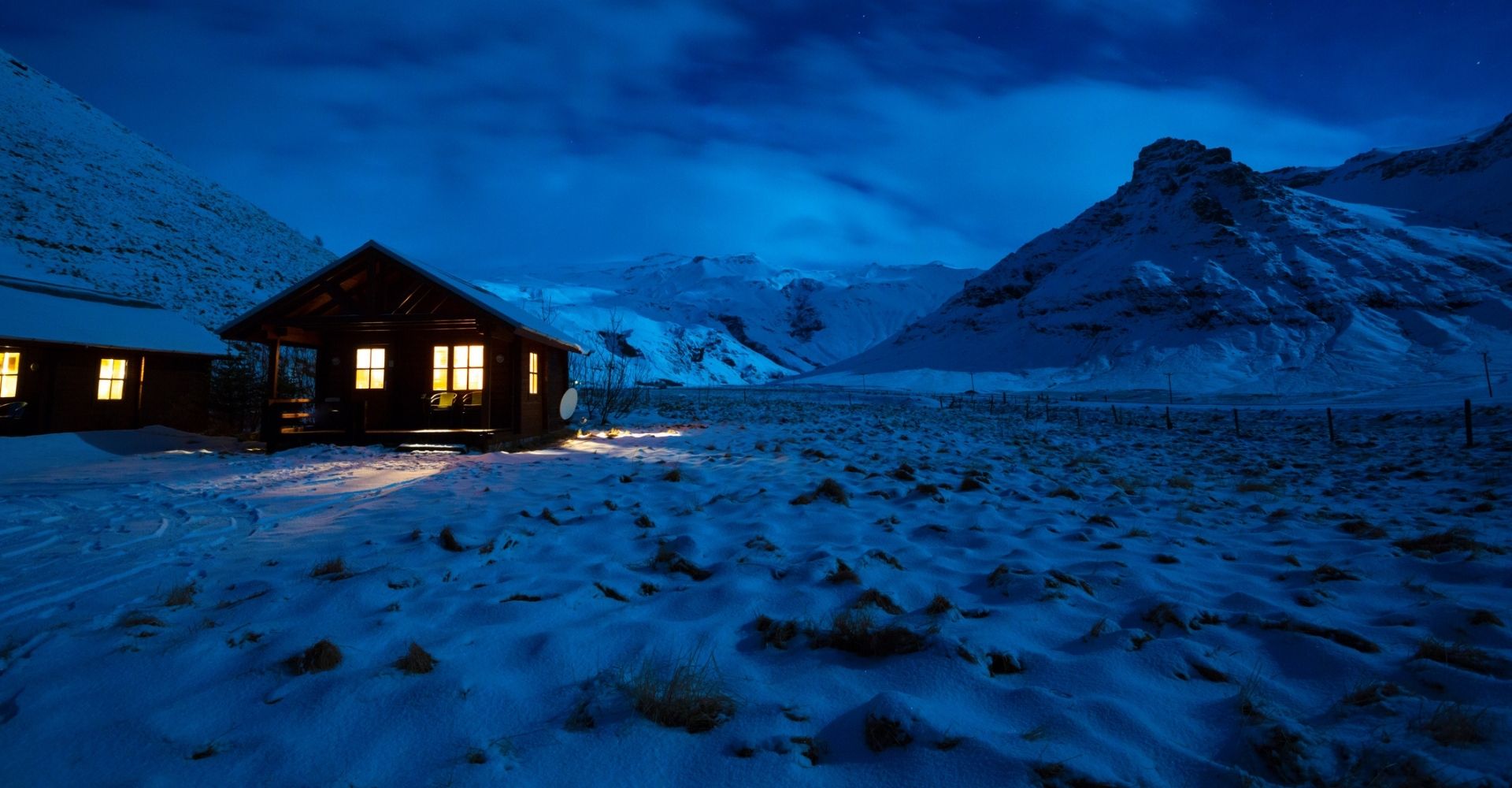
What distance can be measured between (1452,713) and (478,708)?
344cm

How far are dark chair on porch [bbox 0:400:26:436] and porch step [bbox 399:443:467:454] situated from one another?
9.95 metres

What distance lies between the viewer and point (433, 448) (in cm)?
1312

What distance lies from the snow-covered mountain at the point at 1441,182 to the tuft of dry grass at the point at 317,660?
165623 millimetres

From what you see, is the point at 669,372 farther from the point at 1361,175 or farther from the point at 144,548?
the point at 1361,175

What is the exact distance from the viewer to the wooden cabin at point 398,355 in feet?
44.4

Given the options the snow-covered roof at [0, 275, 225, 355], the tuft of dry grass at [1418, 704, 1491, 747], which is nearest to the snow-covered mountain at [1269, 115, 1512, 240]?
the tuft of dry grass at [1418, 704, 1491, 747]

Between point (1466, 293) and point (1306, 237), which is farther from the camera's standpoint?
point (1306, 237)

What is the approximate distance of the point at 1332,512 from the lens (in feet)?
19.7

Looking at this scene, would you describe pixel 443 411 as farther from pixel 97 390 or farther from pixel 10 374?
pixel 10 374

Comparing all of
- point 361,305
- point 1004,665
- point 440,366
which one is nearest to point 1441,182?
point 440,366

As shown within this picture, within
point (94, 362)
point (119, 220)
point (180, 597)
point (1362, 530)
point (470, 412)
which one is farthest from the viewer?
point (119, 220)

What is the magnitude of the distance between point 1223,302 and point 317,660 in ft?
387

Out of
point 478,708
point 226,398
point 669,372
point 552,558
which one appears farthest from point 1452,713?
point 669,372

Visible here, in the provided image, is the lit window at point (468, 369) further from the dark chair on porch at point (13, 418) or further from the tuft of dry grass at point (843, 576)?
the tuft of dry grass at point (843, 576)
